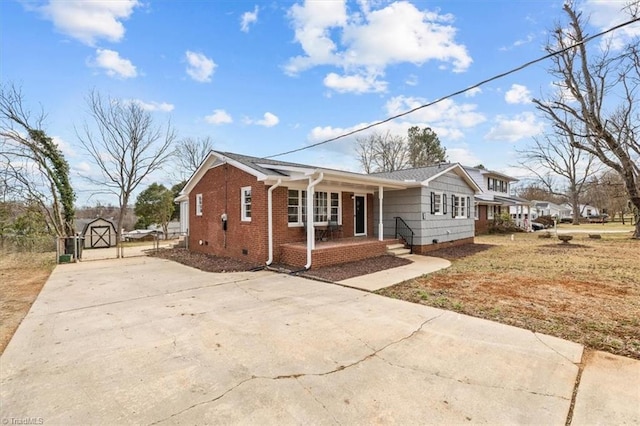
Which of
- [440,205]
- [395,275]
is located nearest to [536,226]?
[440,205]

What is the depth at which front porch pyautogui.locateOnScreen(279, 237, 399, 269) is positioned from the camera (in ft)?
30.2

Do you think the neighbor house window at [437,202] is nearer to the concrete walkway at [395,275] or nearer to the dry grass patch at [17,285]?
the concrete walkway at [395,275]

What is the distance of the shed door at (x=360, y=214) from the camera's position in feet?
42.9

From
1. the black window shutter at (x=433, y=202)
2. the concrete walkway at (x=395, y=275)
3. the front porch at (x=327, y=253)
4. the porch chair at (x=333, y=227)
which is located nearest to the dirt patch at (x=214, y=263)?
the front porch at (x=327, y=253)

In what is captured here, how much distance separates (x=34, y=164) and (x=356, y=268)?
15.9m

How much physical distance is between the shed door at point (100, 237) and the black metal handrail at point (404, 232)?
19984 millimetres

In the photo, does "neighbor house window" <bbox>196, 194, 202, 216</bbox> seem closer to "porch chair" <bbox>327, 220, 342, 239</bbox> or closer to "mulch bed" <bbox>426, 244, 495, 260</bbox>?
"porch chair" <bbox>327, 220, 342, 239</bbox>

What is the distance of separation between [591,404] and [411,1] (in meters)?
9.44

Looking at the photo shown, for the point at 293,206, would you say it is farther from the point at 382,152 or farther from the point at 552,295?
the point at 382,152

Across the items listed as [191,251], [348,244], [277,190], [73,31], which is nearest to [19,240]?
[191,251]

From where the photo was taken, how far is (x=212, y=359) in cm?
353

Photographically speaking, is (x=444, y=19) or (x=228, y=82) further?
(x=228, y=82)

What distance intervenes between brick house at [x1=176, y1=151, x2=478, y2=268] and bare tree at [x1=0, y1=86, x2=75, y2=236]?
5.97m

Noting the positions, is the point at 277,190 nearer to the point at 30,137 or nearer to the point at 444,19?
the point at 444,19
